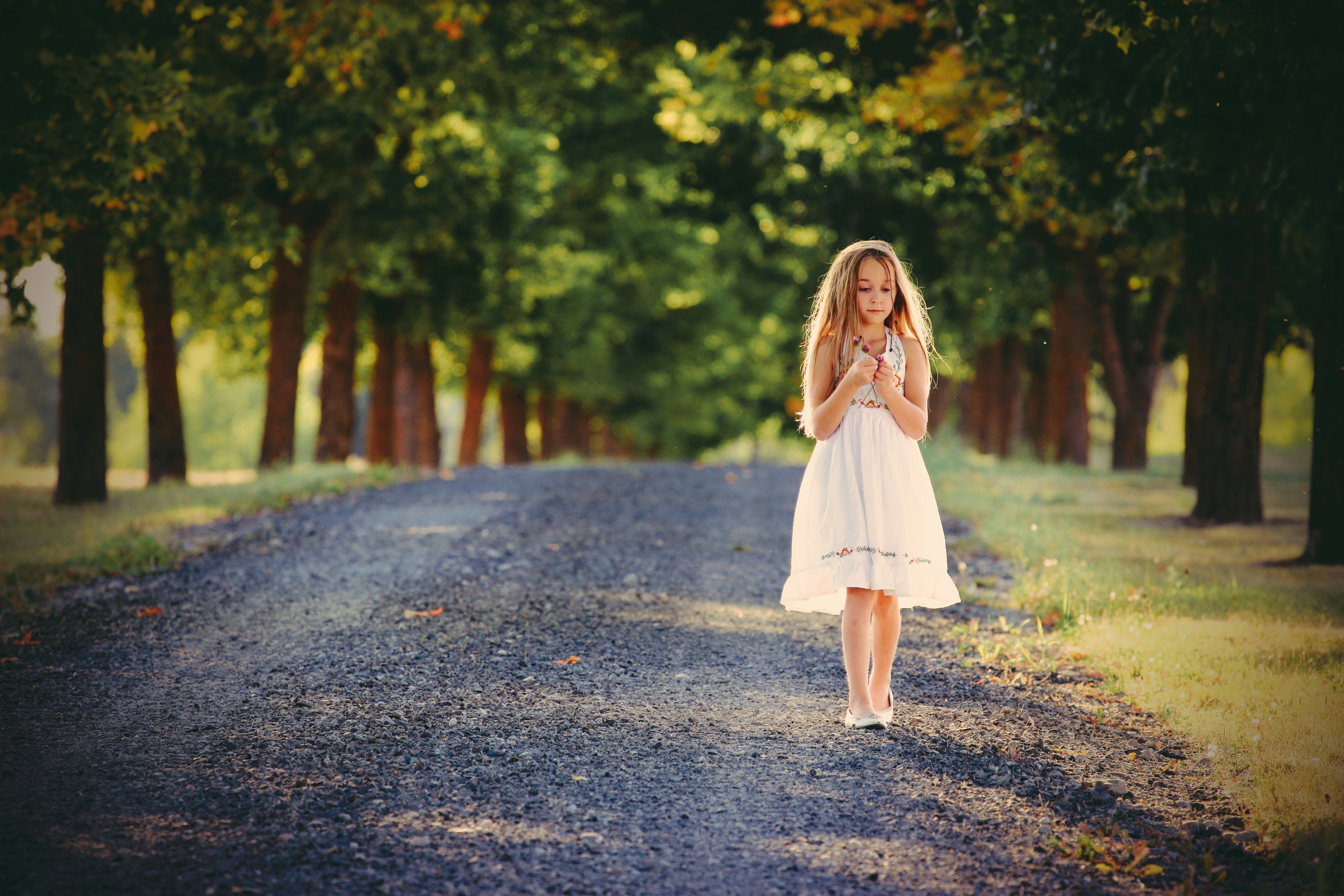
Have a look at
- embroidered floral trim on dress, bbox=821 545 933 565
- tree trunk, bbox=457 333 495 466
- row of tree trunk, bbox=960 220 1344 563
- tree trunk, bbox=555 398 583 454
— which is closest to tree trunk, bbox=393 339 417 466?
tree trunk, bbox=457 333 495 466

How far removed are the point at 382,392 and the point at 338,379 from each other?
288 centimetres

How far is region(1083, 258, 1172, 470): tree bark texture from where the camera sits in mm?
18641

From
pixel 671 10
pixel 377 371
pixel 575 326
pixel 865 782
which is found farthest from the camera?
pixel 575 326

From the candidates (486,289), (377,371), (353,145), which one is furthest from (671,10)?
(377,371)

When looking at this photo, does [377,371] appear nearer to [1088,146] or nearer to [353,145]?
[353,145]

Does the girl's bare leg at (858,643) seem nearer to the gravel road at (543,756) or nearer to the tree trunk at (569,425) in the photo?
the gravel road at (543,756)

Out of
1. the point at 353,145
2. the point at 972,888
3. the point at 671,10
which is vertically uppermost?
the point at 671,10

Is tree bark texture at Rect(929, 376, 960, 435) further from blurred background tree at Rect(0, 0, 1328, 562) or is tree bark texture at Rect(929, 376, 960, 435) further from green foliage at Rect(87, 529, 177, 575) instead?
green foliage at Rect(87, 529, 177, 575)

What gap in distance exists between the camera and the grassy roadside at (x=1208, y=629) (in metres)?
4.07

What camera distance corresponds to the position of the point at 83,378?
1207 cm

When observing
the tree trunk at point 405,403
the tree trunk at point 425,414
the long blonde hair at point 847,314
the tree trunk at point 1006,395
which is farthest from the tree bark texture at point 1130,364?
the long blonde hair at point 847,314

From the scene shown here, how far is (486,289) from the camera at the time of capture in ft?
70.7

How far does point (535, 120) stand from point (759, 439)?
29.6 meters

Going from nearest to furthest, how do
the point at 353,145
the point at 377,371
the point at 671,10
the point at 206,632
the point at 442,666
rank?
the point at 442,666 < the point at 206,632 < the point at 671,10 < the point at 353,145 < the point at 377,371
